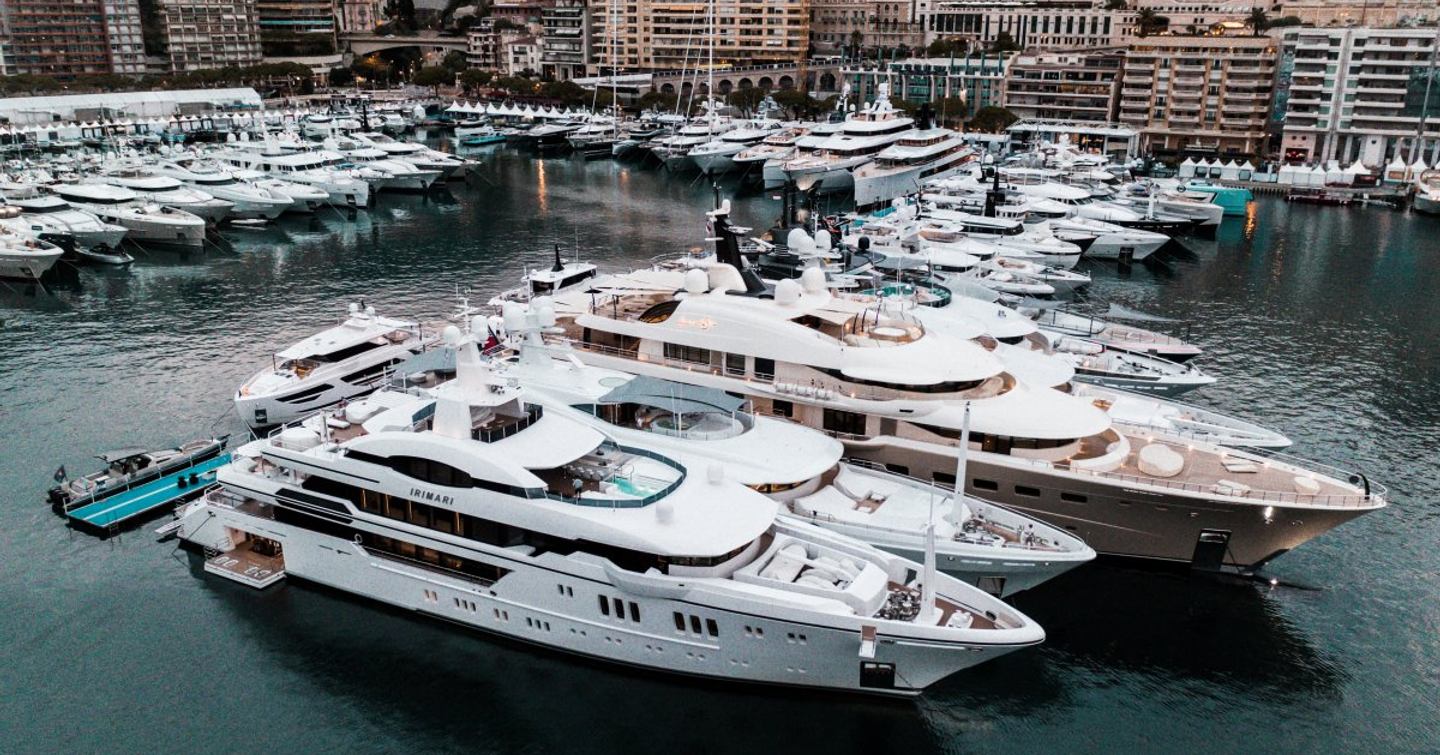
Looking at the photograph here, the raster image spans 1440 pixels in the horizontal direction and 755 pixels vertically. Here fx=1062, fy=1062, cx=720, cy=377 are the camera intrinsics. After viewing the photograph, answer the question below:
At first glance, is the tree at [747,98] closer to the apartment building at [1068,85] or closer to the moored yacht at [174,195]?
the apartment building at [1068,85]

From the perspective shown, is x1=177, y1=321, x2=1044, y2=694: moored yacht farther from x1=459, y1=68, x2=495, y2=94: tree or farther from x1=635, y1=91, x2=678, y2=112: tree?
x1=459, y1=68, x2=495, y2=94: tree

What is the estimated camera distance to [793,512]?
24.2 metres

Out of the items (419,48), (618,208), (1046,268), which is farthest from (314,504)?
(419,48)

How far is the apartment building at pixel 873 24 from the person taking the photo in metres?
164

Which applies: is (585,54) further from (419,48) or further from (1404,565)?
A: (1404,565)

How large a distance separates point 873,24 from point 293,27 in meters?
88.7

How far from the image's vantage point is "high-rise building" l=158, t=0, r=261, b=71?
5709 inches

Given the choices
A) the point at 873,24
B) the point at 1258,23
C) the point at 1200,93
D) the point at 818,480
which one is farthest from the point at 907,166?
the point at 873,24

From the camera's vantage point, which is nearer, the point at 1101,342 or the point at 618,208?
the point at 1101,342

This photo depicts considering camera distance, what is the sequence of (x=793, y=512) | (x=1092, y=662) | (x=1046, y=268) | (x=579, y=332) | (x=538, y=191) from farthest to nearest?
(x=538, y=191)
(x=1046, y=268)
(x=579, y=332)
(x=793, y=512)
(x=1092, y=662)

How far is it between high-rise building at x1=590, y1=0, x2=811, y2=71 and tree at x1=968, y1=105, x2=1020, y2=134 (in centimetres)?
4479

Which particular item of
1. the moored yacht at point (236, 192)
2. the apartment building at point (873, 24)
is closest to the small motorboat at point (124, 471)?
the moored yacht at point (236, 192)

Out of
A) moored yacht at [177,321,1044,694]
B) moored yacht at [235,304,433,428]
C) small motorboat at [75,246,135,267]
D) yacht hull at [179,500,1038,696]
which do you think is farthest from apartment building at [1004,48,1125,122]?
yacht hull at [179,500,1038,696]

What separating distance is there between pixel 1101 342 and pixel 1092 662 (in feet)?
60.2
